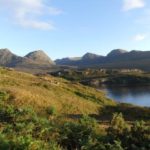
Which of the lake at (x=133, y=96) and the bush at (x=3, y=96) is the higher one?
the bush at (x=3, y=96)

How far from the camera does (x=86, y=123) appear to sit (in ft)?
68.9

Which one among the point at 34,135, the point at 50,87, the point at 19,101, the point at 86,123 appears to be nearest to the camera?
the point at 34,135

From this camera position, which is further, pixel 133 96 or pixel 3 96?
pixel 133 96

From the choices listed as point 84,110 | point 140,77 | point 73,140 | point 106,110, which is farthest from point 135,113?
point 140,77

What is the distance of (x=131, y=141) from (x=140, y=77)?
178 m

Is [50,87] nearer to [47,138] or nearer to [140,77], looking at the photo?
[47,138]

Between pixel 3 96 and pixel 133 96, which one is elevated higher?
pixel 3 96

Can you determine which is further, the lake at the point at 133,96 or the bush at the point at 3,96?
the lake at the point at 133,96

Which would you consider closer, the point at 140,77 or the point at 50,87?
the point at 50,87

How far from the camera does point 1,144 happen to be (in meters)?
14.1

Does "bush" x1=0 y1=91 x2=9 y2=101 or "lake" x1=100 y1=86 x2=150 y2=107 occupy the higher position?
"bush" x1=0 y1=91 x2=9 y2=101

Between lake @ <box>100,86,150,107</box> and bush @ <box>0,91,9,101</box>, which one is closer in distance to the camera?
bush @ <box>0,91,9,101</box>

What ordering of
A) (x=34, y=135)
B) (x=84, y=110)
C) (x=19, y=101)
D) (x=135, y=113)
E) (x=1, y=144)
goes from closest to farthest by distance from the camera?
(x=1, y=144) → (x=34, y=135) → (x=19, y=101) → (x=84, y=110) → (x=135, y=113)

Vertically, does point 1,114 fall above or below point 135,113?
above
